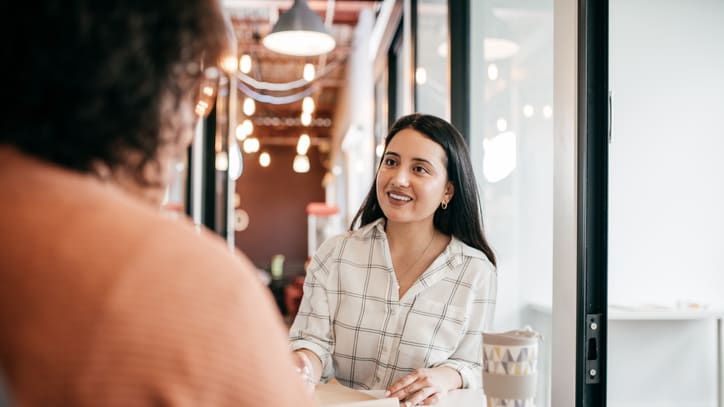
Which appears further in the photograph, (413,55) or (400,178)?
(413,55)

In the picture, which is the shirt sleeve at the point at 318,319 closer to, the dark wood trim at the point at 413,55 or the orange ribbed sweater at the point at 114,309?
the orange ribbed sweater at the point at 114,309

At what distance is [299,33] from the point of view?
4.00 metres

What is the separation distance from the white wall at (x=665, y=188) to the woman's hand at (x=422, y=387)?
2.21ft

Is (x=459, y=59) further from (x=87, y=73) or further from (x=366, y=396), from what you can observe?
(x=87, y=73)

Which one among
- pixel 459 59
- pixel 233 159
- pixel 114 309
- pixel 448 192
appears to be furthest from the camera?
pixel 233 159

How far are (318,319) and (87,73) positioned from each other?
137cm

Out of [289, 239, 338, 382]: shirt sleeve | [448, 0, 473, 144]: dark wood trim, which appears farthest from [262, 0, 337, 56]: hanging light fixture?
[289, 239, 338, 382]: shirt sleeve

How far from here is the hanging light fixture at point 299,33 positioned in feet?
12.9

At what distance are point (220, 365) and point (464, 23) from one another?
9.45ft

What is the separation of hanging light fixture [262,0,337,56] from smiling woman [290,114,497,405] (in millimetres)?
2150

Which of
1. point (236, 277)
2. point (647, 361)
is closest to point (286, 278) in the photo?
point (647, 361)

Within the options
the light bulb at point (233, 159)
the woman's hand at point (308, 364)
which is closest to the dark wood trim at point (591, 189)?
the woman's hand at point (308, 364)

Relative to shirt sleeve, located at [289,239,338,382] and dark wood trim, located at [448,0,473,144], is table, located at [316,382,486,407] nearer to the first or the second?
shirt sleeve, located at [289,239,338,382]

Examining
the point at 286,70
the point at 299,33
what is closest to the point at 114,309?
the point at 299,33
